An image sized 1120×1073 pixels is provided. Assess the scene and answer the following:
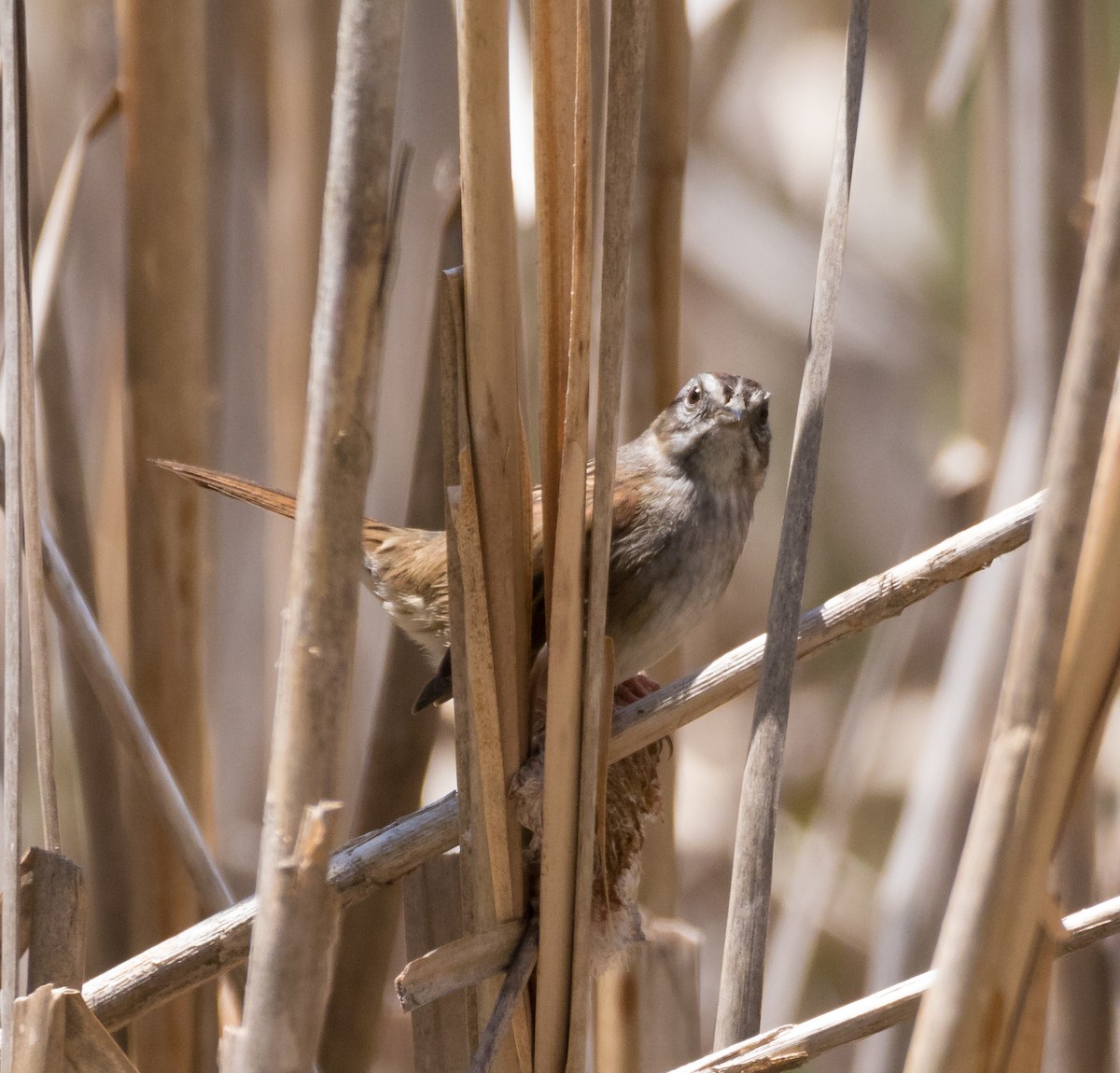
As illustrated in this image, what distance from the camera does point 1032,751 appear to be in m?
0.69

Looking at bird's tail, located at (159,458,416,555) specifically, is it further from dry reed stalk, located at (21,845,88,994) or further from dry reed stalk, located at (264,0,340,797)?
dry reed stalk, located at (21,845,88,994)

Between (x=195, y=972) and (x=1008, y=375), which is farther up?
(x=1008, y=375)

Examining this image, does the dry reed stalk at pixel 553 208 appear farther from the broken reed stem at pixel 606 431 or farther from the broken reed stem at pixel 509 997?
the broken reed stem at pixel 509 997

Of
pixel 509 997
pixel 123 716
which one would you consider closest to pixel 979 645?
pixel 509 997

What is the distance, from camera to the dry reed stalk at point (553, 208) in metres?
0.85

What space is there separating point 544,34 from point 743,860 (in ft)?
2.07

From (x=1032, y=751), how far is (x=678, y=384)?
904mm

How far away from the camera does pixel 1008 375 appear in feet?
A: 5.99

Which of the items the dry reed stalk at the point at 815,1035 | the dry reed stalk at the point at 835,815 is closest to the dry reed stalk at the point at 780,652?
the dry reed stalk at the point at 815,1035

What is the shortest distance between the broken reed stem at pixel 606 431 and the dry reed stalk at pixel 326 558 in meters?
0.21

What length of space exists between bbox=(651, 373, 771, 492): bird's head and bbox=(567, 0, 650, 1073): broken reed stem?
2.70 feet

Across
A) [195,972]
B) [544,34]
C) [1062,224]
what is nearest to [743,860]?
[195,972]

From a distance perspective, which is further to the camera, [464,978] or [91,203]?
[91,203]

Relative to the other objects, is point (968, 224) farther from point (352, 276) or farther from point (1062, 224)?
point (352, 276)
